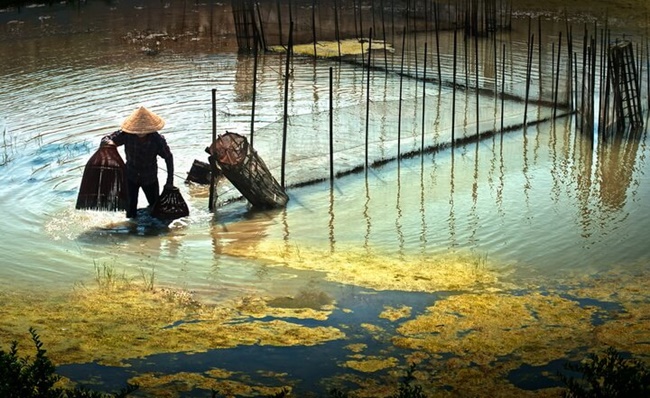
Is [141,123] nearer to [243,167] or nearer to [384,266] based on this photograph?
[243,167]

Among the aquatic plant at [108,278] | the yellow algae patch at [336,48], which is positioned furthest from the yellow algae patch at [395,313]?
the yellow algae patch at [336,48]

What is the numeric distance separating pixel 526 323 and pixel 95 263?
3069 millimetres

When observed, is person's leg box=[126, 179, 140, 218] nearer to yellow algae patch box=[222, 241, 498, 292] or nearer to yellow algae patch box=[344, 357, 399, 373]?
yellow algae patch box=[222, 241, 498, 292]

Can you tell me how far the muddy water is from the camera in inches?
290

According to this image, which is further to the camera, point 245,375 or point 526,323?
point 526,323

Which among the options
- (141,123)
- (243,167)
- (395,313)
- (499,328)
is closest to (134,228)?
(141,123)

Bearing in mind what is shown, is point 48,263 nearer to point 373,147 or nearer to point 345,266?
point 345,266

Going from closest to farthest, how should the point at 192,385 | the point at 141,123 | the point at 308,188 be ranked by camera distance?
the point at 192,385
the point at 141,123
the point at 308,188

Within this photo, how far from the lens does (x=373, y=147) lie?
421 inches

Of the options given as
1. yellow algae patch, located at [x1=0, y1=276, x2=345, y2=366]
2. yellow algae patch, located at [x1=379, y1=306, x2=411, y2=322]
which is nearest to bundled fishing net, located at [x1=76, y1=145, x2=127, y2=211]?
yellow algae patch, located at [x1=0, y1=276, x2=345, y2=366]

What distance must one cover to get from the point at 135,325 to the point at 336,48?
36.0 ft

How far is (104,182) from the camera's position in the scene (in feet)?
26.1

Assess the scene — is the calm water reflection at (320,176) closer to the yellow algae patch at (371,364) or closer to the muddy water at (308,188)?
the muddy water at (308,188)

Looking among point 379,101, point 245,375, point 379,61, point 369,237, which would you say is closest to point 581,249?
point 369,237
